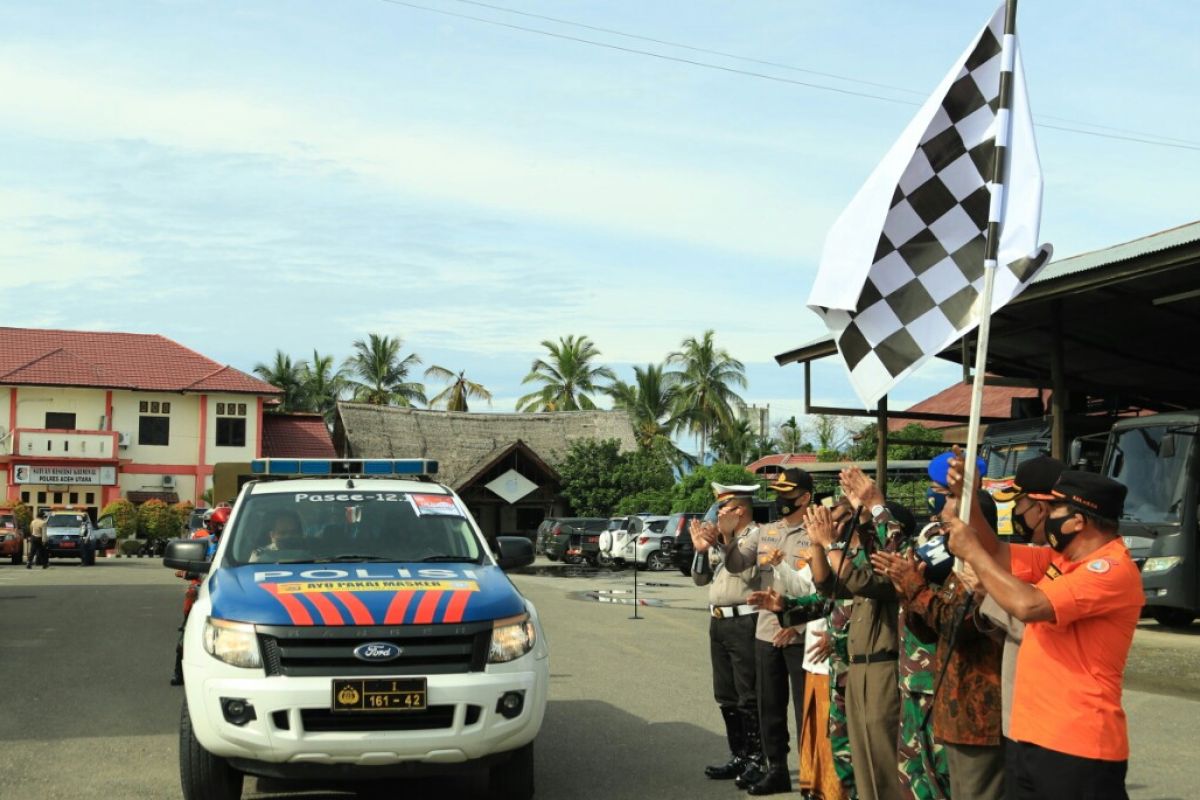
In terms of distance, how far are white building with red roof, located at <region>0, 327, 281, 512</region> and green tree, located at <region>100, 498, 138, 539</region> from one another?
558 centimetres

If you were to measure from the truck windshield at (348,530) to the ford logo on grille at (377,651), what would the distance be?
1265 millimetres

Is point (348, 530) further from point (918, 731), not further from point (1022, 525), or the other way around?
point (1022, 525)

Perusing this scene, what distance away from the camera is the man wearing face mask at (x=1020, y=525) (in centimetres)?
495

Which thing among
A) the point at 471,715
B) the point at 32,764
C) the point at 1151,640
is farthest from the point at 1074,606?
the point at 1151,640

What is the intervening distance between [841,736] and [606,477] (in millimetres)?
49174

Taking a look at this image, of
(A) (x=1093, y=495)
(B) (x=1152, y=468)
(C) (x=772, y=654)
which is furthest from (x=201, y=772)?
(B) (x=1152, y=468)

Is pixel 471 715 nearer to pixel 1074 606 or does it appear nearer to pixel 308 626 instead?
pixel 308 626

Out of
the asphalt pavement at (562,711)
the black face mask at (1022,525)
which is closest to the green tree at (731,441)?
the asphalt pavement at (562,711)

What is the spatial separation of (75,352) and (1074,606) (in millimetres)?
61408

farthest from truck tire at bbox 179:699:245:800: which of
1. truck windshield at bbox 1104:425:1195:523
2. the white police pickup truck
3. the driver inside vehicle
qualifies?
truck windshield at bbox 1104:425:1195:523

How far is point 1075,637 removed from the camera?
4.58 m

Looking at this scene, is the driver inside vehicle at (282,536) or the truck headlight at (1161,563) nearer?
the driver inside vehicle at (282,536)

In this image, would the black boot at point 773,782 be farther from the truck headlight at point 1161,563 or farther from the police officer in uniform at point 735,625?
the truck headlight at point 1161,563

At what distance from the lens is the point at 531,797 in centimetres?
756
